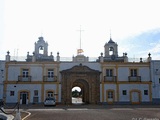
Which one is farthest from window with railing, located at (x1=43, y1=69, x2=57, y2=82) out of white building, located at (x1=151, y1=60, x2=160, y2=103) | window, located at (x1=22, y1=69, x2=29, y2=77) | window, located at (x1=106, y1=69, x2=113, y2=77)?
white building, located at (x1=151, y1=60, x2=160, y2=103)

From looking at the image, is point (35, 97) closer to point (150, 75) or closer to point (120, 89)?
point (120, 89)

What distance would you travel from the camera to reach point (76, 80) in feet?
127

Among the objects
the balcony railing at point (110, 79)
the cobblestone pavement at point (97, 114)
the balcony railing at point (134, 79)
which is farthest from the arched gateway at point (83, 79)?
the cobblestone pavement at point (97, 114)

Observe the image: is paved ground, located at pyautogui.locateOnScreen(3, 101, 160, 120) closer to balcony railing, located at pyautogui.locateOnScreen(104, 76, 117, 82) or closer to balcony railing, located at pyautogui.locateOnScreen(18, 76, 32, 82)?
balcony railing, located at pyautogui.locateOnScreen(18, 76, 32, 82)

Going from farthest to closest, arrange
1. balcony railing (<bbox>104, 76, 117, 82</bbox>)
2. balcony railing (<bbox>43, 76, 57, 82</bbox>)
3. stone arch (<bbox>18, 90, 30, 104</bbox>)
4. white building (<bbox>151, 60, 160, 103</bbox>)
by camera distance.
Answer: balcony railing (<bbox>104, 76, 117, 82</bbox>) → white building (<bbox>151, 60, 160, 103</bbox>) → balcony railing (<bbox>43, 76, 57, 82</bbox>) → stone arch (<bbox>18, 90, 30, 104</bbox>)

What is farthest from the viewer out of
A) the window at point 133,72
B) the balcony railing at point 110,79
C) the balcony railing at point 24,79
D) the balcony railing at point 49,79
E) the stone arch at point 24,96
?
the window at point 133,72

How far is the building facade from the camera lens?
122 feet

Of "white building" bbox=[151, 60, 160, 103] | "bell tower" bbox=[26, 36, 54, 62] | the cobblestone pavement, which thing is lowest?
the cobblestone pavement

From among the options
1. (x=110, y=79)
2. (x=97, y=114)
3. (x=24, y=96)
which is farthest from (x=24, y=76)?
(x=97, y=114)

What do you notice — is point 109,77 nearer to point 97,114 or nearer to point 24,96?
→ point 24,96

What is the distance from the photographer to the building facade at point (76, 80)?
37.2m

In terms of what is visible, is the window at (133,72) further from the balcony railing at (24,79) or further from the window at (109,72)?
the balcony railing at (24,79)

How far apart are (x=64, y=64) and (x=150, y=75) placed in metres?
12.9

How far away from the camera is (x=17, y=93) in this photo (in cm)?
3706
